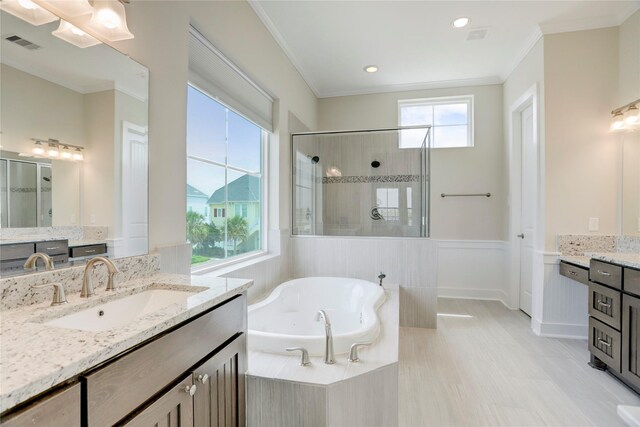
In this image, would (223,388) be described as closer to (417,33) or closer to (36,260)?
(36,260)

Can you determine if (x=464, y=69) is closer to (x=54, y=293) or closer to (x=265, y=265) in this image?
(x=265, y=265)

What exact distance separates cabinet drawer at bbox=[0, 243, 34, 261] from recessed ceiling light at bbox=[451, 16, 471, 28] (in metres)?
3.35

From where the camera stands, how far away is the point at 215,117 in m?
2.32

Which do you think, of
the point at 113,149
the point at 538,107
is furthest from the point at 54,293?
the point at 538,107

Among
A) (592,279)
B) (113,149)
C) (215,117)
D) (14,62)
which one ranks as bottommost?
(592,279)

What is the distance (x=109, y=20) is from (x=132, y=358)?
1.24 meters

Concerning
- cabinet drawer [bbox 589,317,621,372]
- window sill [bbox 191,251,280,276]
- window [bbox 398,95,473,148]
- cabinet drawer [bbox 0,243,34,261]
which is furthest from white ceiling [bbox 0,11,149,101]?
window [bbox 398,95,473,148]

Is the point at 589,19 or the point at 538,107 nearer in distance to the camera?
the point at 589,19

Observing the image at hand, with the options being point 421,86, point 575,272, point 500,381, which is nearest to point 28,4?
point 500,381

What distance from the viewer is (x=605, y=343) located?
7.00 feet

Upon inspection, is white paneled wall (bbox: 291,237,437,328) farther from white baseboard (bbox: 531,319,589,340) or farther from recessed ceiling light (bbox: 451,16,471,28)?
recessed ceiling light (bbox: 451,16,471,28)

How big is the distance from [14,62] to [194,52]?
106cm

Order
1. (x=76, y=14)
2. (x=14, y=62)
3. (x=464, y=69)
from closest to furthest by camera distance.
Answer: (x=14, y=62)
(x=76, y=14)
(x=464, y=69)

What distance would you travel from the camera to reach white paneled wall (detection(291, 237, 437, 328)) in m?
3.07
